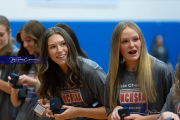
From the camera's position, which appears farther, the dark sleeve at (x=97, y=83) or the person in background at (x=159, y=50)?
the person in background at (x=159, y=50)

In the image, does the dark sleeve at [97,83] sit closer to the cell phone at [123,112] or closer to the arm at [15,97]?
the cell phone at [123,112]


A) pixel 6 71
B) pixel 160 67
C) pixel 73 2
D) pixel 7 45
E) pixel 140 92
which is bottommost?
pixel 140 92

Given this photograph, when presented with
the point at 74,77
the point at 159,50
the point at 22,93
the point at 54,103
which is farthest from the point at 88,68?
the point at 159,50

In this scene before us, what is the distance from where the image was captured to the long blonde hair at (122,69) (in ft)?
6.92

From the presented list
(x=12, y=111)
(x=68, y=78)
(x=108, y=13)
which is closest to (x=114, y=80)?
(x=68, y=78)

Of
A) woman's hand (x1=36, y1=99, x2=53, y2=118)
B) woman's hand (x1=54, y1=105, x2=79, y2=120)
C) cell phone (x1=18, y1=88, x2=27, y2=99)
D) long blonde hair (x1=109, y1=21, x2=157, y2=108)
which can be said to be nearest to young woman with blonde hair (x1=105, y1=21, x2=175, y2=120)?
long blonde hair (x1=109, y1=21, x2=157, y2=108)

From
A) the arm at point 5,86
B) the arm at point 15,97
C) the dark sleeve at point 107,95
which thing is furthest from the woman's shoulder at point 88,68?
the arm at point 5,86

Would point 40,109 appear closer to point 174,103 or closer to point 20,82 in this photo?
point 20,82

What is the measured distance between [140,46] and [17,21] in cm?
216

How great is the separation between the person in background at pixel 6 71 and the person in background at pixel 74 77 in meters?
0.81

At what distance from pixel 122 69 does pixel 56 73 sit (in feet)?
2.41

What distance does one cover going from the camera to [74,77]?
2.50 meters

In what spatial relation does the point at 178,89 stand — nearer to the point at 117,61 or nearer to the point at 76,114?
the point at 117,61

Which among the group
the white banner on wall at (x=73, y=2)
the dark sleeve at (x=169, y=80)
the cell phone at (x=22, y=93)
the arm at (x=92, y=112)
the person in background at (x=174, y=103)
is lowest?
the arm at (x=92, y=112)
